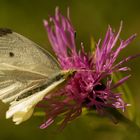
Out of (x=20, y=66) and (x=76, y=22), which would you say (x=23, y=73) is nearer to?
(x=20, y=66)

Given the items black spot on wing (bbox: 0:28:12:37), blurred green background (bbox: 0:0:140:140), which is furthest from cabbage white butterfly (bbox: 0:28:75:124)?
blurred green background (bbox: 0:0:140:140)

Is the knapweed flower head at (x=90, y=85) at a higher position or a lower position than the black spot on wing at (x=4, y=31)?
lower

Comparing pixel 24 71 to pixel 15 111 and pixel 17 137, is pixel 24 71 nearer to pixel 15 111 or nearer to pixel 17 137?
pixel 15 111

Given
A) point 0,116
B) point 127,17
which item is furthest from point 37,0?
point 0,116

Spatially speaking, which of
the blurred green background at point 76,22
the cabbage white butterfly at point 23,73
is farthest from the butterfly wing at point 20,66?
the blurred green background at point 76,22

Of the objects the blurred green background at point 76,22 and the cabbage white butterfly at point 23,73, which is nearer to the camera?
the cabbage white butterfly at point 23,73

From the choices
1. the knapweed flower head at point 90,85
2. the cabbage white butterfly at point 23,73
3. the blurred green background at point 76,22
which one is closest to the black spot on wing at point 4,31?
the cabbage white butterfly at point 23,73

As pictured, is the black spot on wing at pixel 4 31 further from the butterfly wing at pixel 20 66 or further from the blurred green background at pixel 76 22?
the blurred green background at pixel 76 22
